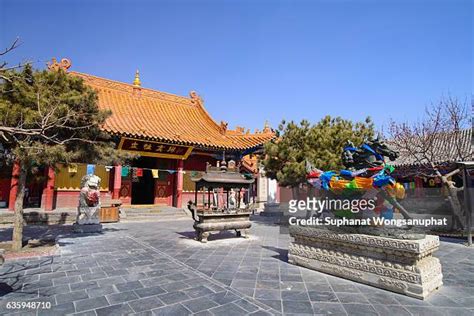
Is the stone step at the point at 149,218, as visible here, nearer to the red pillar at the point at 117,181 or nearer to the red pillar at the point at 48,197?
the red pillar at the point at 117,181

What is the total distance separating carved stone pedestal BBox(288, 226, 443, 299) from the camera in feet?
11.9

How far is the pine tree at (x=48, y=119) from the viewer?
5.48m

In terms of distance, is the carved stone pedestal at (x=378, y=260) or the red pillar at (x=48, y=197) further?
the red pillar at (x=48, y=197)

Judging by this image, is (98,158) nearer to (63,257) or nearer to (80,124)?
(80,124)

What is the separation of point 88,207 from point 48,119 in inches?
181

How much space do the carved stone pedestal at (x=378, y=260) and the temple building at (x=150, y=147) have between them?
9.13 metres

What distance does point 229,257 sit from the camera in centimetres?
588

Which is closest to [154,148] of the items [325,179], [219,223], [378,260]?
[219,223]

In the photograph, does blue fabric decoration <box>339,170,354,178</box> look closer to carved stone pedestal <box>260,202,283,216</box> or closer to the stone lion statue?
the stone lion statue

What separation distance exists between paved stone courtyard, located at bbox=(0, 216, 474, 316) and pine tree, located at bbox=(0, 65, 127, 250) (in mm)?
2100

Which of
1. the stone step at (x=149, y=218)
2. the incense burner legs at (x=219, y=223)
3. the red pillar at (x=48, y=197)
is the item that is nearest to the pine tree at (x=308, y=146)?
the incense burner legs at (x=219, y=223)

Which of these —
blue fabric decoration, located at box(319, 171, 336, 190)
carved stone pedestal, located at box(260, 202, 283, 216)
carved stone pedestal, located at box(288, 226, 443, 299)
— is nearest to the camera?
carved stone pedestal, located at box(288, 226, 443, 299)
